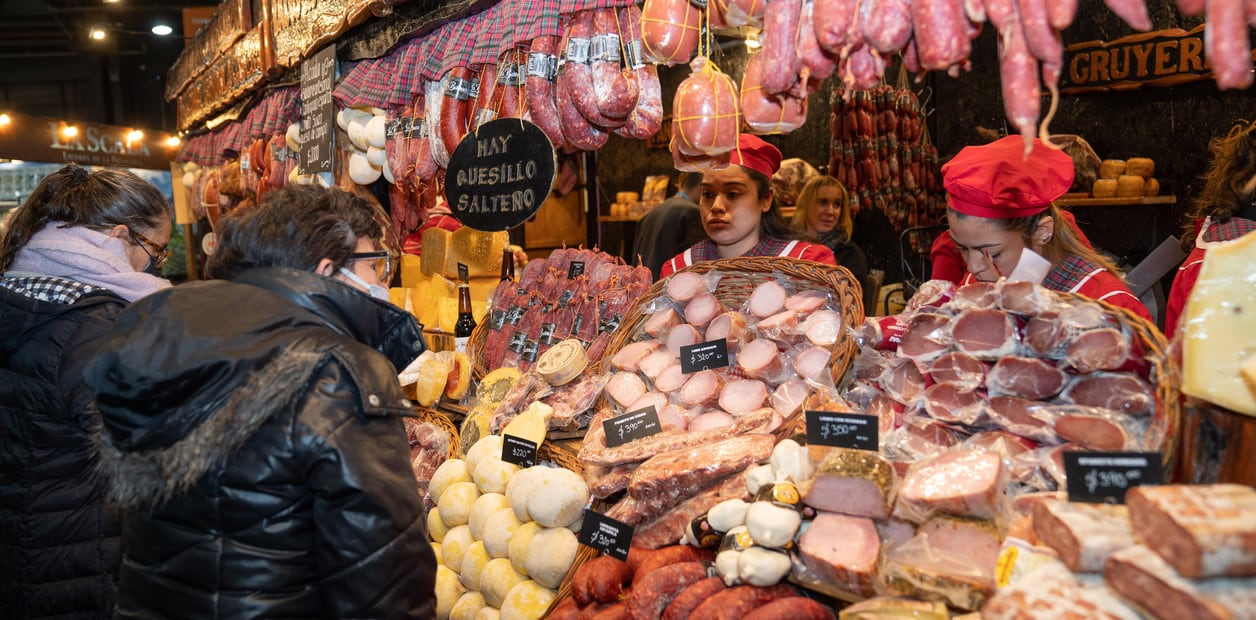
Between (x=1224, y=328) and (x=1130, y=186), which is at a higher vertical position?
(x=1130, y=186)

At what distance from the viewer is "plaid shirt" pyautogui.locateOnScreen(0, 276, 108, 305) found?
280cm

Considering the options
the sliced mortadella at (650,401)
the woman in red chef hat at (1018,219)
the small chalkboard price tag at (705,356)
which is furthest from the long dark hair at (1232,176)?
the sliced mortadella at (650,401)

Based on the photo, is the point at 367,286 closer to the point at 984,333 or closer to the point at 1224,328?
the point at 984,333

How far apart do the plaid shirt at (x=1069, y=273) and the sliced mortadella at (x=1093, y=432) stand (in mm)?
1097

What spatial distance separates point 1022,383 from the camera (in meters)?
2.06

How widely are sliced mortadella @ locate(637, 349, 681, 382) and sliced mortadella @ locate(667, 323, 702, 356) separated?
26 mm

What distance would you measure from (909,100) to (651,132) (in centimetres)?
395

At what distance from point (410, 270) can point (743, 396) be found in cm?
296

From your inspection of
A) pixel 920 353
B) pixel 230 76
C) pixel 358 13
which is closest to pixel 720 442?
pixel 920 353

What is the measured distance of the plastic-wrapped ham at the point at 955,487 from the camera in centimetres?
179

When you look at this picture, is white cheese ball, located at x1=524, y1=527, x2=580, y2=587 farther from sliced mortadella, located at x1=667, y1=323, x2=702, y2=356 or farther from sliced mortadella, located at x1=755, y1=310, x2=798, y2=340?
sliced mortadella, located at x1=755, y1=310, x2=798, y2=340

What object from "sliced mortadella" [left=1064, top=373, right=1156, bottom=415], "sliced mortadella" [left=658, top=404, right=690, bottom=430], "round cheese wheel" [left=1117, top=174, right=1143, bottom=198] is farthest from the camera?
"round cheese wheel" [left=1117, top=174, right=1143, bottom=198]

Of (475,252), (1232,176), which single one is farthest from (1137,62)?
(475,252)

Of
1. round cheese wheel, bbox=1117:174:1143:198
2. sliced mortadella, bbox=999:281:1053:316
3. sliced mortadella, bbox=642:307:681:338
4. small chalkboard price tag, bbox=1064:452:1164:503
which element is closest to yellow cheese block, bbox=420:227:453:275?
sliced mortadella, bbox=642:307:681:338
